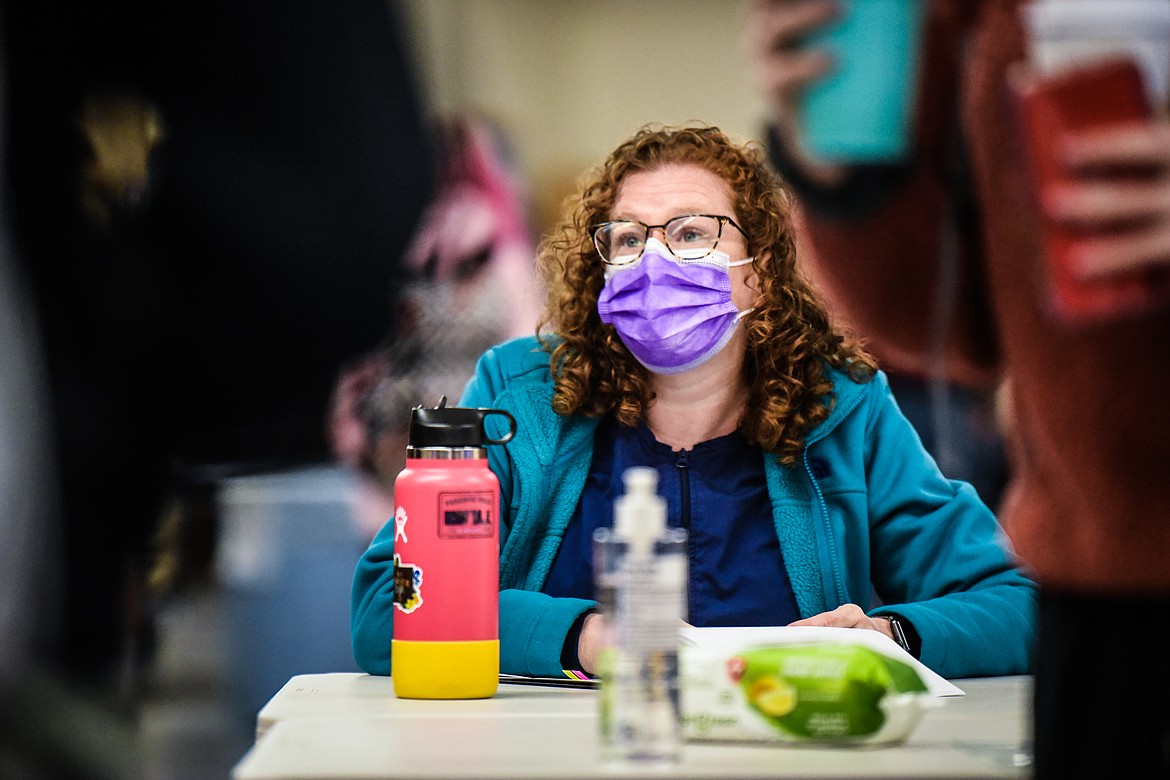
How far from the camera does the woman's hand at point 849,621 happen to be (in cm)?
183

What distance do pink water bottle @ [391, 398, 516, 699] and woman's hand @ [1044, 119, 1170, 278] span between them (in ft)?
2.75

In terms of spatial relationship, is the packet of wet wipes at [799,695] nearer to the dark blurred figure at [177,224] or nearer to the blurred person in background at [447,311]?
the dark blurred figure at [177,224]

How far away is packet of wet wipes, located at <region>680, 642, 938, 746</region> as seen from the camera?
1.25 meters

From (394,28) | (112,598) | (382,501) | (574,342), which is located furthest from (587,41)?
(112,598)

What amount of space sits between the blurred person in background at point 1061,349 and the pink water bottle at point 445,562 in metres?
0.64

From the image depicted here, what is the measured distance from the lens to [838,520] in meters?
2.11

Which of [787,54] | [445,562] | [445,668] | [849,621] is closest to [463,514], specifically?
[445,562]

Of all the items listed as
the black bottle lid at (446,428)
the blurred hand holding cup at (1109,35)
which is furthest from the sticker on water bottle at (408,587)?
the blurred hand holding cup at (1109,35)

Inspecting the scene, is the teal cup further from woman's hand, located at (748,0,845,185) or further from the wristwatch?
the wristwatch

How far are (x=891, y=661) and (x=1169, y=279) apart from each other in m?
0.53

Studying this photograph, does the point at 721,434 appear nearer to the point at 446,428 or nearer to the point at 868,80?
the point at 446,428

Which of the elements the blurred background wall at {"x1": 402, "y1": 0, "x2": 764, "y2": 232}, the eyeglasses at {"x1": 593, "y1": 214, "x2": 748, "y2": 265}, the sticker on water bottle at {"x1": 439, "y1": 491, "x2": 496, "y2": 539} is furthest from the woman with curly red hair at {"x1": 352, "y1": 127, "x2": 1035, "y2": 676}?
the blurred background wall at {"x1": 402, "y1": 0, "x2": 764, "y2": 232}

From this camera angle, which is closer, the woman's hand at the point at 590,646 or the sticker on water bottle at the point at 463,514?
the sticker on water bottle at the point at 463,514

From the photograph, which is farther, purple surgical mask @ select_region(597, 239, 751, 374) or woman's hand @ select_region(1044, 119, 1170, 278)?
purple surgical mask @ select_region(597, 239, 751, 374)
